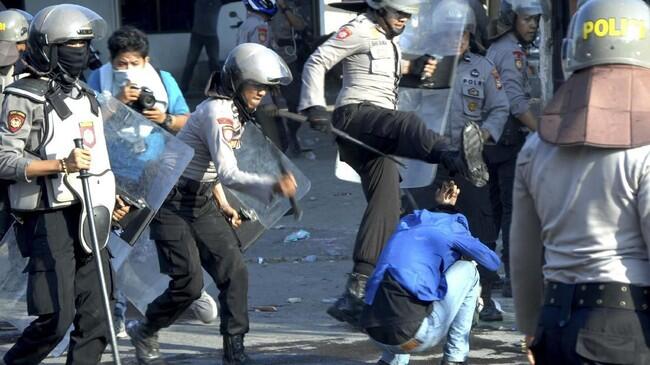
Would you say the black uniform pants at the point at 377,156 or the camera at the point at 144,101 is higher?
the camera at the point at 144,101

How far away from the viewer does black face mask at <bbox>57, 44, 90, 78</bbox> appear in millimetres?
5617

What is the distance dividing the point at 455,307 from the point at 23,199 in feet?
6.29

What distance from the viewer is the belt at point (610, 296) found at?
351cm

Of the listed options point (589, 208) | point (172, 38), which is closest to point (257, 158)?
point (589, 208)

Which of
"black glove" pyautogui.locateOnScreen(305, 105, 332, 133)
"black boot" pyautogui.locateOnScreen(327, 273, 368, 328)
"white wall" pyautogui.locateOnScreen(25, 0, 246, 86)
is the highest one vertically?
"black glove" pyautogui.locateOnScreen(305, 105, 332, 133)

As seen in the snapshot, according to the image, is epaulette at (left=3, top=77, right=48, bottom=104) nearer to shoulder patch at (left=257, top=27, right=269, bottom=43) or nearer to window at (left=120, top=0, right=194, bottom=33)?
shoulder patch at (left=257, top=27, right=269, bottom=43)

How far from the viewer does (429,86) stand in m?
7.52

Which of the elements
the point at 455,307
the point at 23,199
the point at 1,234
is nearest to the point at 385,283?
the point at 455,307

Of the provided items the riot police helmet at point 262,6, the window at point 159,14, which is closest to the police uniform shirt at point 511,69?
the riot police helmet at point 262,6

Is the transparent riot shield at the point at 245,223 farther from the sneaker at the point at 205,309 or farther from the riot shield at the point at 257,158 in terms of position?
the sneaker at the point at 205,309

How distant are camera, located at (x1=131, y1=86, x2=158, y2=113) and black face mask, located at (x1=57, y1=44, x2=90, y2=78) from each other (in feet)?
4.15

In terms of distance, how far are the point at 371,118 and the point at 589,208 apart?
132 inches

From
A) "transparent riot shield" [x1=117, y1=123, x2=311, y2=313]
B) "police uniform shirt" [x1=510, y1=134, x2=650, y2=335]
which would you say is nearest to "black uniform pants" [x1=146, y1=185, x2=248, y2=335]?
"transparent riot shield" [x1=117, y1=123, x2=311, y2=313]

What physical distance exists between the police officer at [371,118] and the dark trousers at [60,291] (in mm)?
1495
